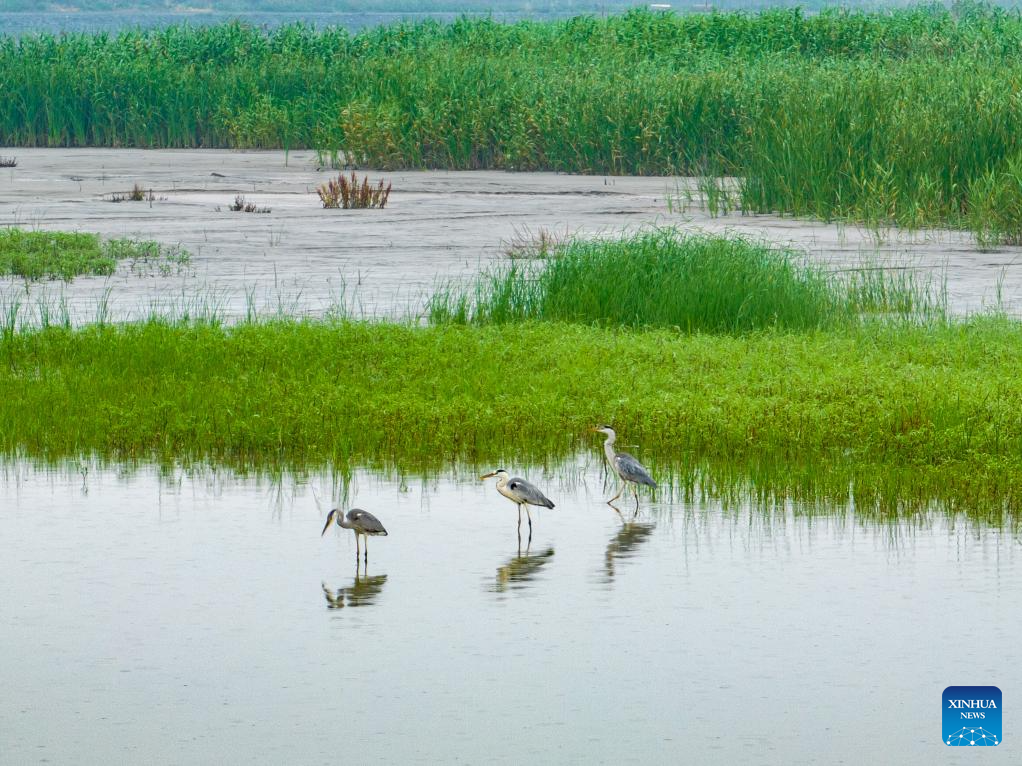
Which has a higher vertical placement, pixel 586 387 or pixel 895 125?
pixel 895 125

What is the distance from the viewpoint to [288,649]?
6766mm

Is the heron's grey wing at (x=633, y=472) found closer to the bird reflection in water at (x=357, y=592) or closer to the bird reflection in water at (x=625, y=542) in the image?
the bird reflection in water at (x=625, y=542)

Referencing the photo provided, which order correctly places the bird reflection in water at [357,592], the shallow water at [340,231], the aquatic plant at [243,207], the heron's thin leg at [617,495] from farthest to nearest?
the aquatic plant at [243,207]
the shallow water at [340,231]
the heron's thin leg at [617,495]
the bird reflection in water at [357,592]

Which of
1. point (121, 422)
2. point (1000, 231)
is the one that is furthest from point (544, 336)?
point (1000, 231)

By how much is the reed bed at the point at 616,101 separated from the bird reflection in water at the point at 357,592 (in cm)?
1441

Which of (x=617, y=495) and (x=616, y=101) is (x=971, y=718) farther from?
(x=616, y=101)

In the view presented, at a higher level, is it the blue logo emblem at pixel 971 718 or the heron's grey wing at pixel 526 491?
the heron's grey wing at pixel 526 491

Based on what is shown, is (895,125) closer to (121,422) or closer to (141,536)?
(121,422)

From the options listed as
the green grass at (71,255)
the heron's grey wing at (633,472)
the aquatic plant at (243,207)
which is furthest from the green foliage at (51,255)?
the heron's grey wing at (633,472)

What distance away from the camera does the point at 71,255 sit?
64.5ft

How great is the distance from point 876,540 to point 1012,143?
559 inches

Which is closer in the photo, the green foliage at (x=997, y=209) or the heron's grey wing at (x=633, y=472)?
the heron's grey wing at (x=633, y=472)

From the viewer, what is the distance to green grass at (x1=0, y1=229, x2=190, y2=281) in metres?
18.9

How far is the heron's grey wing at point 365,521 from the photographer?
311 inches
